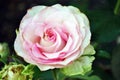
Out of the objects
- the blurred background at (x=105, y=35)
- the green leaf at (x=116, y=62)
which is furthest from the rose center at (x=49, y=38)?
the green leaf at (x=116, y=62)

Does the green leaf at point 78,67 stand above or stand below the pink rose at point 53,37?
below

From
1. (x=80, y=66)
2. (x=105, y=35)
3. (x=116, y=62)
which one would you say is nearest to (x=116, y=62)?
(x=116, y=62)

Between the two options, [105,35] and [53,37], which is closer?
[53,37]

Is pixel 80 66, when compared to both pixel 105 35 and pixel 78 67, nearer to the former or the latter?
pixel 78 67

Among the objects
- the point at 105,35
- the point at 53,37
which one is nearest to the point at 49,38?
the point at 53,37

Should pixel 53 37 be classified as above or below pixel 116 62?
above

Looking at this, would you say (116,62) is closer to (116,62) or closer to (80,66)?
(116,62)

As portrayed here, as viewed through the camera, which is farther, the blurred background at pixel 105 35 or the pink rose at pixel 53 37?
the blurred background at pixel 105 35

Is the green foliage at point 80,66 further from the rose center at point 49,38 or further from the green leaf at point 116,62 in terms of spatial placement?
the green leaf at point 116,62

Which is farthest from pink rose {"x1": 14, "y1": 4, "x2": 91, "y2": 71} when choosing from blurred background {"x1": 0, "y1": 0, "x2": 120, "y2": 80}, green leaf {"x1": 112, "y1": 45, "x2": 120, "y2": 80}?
green leaf {"x1": 112, "y1": 45, "x2": 120, "y2": 80}
